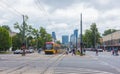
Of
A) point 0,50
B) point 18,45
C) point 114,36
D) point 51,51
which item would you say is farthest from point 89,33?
point 51,51

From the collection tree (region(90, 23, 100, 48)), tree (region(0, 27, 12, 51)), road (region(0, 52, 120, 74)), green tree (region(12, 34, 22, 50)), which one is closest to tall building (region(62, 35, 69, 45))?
green tree (region(12, 34, 22, 50))

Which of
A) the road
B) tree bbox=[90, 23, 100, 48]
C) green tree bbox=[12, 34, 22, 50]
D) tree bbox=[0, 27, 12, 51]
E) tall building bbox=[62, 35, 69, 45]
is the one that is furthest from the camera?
tree bbox=[90, 23, 100, 48]

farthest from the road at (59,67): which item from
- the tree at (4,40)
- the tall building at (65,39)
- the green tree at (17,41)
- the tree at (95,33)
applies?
the tree at (95,33)

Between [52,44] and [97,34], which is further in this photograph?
[97,34]

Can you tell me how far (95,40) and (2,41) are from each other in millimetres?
95551

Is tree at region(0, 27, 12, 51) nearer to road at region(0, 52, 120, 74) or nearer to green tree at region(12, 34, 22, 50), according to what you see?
green tree at region(12, 34, 22, 50)

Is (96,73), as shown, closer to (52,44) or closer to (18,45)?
(52,44)

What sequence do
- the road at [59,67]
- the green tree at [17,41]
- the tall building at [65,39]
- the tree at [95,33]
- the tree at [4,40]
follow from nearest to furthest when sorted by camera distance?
the road at [59,67]
the tree at [4,40]
the green tree at [17,41]
the tall building at [65,39]
the tree at [95,33]

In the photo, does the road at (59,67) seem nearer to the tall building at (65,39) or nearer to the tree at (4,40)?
the tree at (4,40)

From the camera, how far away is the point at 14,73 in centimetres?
2345

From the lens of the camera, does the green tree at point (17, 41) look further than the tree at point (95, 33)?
No

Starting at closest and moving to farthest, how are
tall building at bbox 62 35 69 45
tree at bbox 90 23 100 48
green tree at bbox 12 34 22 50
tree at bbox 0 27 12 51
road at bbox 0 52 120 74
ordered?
road at bbox 0 52 120 74 → tree at bbox 0 27 12 51 → green tree at bbox 12 34 22 50 → tall building at bbox 62 35 69 45 → tree at bbox 90 23 100 48

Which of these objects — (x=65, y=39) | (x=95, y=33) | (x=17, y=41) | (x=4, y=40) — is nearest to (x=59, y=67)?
(x=4, y=40)

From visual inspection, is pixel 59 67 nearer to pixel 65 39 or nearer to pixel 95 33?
pixel 65 39
